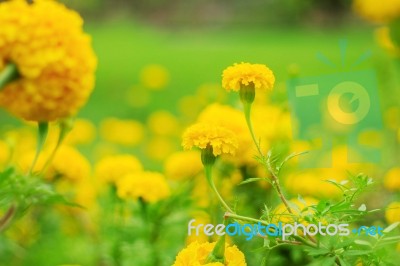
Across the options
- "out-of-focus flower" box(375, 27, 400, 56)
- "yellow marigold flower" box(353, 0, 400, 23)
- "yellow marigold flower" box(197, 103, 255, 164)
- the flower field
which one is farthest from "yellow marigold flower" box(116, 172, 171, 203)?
"yellow marigold flower" box(353, 0, 400, 23)

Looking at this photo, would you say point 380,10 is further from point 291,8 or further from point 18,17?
point 291,8

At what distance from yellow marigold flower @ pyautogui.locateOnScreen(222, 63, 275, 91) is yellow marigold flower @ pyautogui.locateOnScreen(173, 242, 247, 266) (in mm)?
135

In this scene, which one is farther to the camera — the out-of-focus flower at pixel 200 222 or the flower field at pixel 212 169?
the out-of-focus flower at pixel 200 222

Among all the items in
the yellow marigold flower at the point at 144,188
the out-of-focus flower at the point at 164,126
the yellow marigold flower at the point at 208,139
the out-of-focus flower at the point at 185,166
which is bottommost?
the yellow marigold flower at the point at 208,139

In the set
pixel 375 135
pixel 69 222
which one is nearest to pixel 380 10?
pixel 375 135

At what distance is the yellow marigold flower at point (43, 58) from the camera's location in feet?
1.96

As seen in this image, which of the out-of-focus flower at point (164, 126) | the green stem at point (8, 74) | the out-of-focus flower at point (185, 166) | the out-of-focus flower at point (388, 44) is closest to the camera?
the green stem at point (8, 74)

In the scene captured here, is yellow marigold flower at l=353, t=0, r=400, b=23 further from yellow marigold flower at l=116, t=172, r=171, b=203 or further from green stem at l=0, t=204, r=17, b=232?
green stem at l=0, t=204, r=17, b=232

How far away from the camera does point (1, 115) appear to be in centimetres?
320

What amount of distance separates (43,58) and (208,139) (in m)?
0.15

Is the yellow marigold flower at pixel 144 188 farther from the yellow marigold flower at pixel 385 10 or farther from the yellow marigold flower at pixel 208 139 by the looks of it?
the yellow marigold flower at pixel 385 10

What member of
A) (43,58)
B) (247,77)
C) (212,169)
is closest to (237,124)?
(212,169)

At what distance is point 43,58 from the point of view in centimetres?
60

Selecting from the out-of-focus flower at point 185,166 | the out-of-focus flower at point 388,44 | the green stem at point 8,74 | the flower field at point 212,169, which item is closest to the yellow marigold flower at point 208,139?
the flower field at point 212,169
